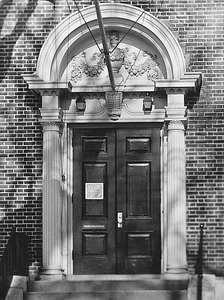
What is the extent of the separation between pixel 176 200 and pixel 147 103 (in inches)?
63.3

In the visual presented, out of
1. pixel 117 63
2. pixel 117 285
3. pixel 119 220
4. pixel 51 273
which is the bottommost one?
pixel 117 285

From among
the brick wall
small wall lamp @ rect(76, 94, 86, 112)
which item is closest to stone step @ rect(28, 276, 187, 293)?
the brick wall

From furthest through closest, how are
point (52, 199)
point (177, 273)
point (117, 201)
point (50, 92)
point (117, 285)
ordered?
point (117, 201) < point (50, 92) < point (52, 199) < point (177, 273) < point (117, 285)

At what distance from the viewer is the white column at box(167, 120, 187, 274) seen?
36.4ft

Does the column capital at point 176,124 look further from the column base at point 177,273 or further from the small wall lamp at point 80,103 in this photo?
the column base at point 177,273

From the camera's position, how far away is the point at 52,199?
11336 mm

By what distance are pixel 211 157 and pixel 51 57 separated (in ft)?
9.77

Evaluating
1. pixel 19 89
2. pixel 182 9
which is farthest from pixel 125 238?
pixel 182 9

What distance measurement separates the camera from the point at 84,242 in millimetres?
11648

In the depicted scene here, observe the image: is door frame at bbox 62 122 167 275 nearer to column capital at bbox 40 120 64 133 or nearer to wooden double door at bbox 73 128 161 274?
wooden double door at bbox 73 128 161 274

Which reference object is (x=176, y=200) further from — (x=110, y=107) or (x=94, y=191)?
(x=110, y=107)

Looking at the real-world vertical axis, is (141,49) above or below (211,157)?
above

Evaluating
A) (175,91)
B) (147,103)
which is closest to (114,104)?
(147,103)

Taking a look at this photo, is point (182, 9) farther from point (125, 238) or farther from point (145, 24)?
point (125, 238)
